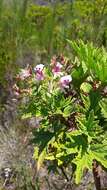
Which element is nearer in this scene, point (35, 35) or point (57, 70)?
point (57, 70)

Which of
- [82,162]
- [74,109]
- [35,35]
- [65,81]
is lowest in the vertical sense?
[82,162]

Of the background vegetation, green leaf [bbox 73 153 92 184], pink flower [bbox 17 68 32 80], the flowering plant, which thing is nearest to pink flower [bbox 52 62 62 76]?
the flowering plant

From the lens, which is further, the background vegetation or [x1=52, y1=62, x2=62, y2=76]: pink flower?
the background vegetation

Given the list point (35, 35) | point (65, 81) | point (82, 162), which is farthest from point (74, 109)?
point (35, 35)

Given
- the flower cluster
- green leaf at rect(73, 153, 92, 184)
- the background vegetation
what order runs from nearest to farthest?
green leaf at rect(73, 153, 92, 184) → the flower cluster → the background vegetation

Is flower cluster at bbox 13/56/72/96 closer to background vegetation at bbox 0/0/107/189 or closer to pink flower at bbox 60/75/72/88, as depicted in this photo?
pink flower at bbox 60/75/72/88

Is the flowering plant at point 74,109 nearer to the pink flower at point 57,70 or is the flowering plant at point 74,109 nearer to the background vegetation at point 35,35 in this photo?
the pink flower at point 57,70

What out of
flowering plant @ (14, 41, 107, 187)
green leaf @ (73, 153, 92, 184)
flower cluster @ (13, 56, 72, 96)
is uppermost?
flower cluster @ (13, 56, 72, 96)

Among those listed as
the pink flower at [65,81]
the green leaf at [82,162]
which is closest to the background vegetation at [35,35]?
the pink flower at [65,81]

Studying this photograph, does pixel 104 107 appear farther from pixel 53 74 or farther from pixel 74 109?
pixel 53 74
